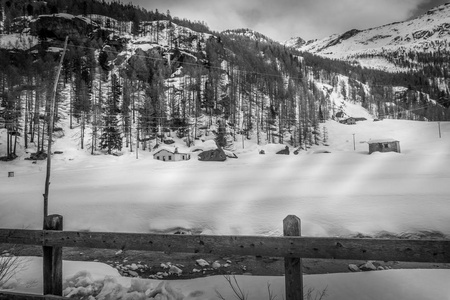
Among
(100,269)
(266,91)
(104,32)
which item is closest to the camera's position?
(100,269)

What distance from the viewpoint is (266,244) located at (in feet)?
9.08

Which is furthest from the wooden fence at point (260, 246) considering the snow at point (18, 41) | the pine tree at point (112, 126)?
the snow at point (18, 41)

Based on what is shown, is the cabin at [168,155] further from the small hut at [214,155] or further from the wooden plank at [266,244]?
the wooden plank at [266,244]

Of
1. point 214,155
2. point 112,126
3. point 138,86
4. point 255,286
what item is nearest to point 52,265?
point 255,286

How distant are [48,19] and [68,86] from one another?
117 feet

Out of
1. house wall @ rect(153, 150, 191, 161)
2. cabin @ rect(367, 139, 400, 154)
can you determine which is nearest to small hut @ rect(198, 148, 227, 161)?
house wall @ rect(153, 150, 191, 161)

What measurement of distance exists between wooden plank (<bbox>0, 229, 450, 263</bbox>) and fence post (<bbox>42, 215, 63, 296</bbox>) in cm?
13

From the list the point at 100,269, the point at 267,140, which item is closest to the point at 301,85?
the point at 267,140

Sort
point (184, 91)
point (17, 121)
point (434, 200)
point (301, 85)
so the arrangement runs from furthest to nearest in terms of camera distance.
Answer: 1. point (301, 85)
2. point (184, 91)
3. point (17, 121)
4. point (434, 200)

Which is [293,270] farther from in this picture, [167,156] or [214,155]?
[167,156]

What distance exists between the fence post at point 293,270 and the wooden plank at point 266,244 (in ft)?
0.39

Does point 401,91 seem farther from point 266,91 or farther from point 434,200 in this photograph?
point 434,200

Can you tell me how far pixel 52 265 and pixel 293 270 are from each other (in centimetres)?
304

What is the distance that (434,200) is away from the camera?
13.6 m
